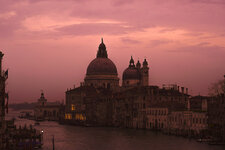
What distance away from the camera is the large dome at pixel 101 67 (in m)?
118

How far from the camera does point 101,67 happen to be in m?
118

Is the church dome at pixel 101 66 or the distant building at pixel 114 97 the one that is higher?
the church dome at pixel 101 66

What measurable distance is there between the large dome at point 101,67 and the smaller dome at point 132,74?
14.3ft

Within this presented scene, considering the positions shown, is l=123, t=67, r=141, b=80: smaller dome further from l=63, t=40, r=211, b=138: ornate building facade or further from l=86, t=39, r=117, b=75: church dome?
l=86, t=39, r=117, b=75: church dome

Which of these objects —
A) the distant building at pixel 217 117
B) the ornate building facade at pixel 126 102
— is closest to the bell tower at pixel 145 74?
the ornate building facade at pixel 126 102

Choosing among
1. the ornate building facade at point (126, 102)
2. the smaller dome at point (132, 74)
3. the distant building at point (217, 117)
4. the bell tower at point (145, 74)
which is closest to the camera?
the distant building at point (217, 117)

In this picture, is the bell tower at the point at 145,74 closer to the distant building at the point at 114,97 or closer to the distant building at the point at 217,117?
the distant building at the point at 114,97

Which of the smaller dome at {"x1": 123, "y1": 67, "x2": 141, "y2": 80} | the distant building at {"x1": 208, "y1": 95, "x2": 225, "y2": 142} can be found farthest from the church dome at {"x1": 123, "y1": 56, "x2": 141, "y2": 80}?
the distant building at {"x1": 208, "y1": 95, "x2": 225, "y2": 142}

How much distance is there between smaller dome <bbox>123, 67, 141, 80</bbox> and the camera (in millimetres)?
114625

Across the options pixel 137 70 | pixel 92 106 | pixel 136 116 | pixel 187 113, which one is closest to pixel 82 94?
pixel 92 106

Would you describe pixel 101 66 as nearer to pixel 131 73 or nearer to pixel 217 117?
pixel 131 73

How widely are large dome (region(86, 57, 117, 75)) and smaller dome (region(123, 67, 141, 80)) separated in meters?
4.35

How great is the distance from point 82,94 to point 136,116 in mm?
28681

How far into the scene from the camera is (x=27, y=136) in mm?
45844
